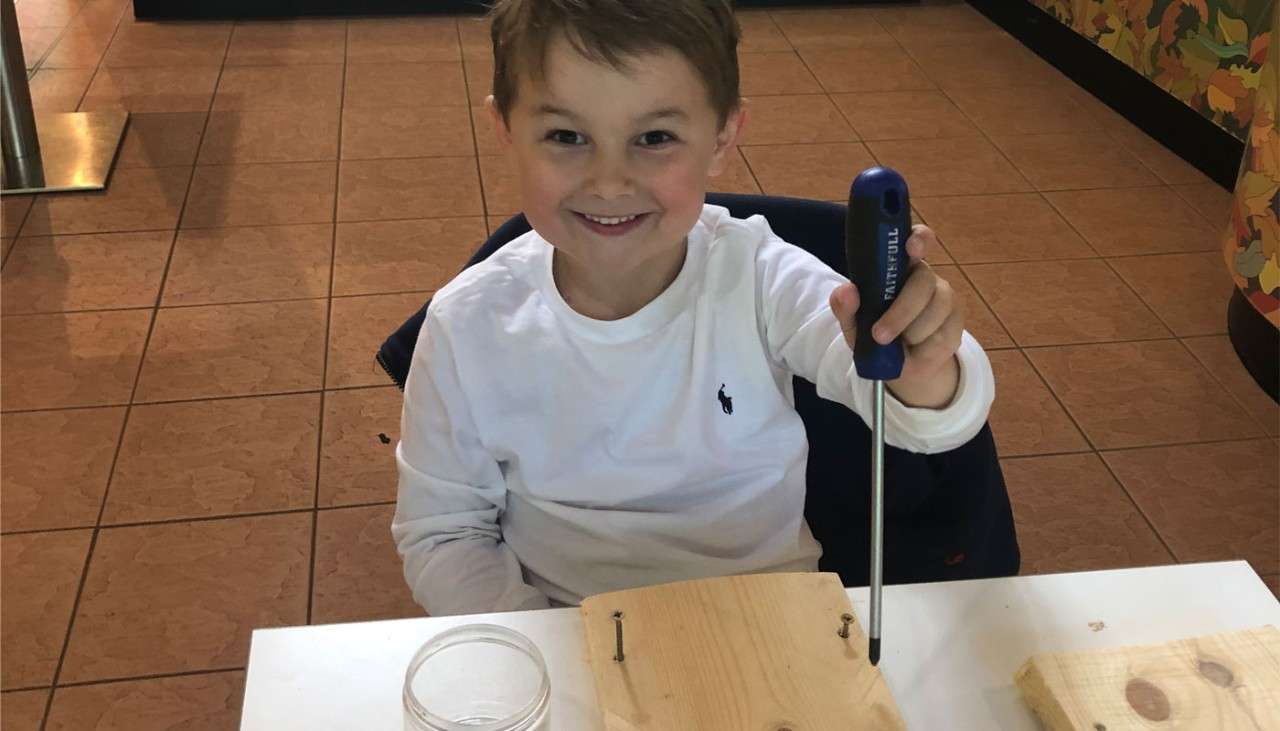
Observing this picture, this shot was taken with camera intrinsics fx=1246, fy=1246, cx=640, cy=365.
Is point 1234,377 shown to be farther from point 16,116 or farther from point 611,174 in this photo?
point 16,116

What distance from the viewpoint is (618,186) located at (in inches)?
37.4

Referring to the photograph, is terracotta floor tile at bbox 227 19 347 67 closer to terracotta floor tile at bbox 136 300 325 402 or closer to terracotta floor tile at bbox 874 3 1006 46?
terracotta floor tile at bbox 136 300 325 402

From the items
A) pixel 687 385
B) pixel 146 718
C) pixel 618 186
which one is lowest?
pixel 146 718

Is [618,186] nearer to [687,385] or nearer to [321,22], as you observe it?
[687,385]

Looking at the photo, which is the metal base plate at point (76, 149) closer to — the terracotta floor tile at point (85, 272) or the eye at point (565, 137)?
the terracotta floor tile at point (85, 272)

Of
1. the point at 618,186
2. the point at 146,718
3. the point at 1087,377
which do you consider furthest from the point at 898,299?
the point at 1087,377

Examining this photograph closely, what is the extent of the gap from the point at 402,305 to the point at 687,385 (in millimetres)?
1484

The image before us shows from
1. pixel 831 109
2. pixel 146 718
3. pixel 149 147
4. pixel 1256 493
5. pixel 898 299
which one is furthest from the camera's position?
pixel 831 109

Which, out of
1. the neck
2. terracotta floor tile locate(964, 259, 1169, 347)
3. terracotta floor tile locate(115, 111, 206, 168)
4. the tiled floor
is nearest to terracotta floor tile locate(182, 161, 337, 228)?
the tiled floor

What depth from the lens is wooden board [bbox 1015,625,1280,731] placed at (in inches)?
26.9

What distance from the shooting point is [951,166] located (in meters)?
3.09

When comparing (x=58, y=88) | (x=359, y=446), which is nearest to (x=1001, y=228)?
(x=359, y=446)

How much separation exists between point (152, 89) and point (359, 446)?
188cm

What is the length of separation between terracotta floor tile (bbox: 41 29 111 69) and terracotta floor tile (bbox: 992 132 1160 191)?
2.60m
